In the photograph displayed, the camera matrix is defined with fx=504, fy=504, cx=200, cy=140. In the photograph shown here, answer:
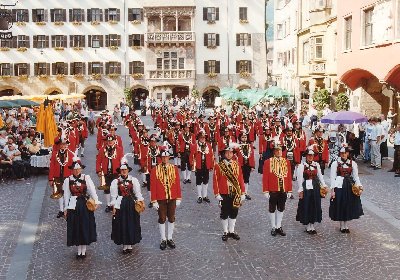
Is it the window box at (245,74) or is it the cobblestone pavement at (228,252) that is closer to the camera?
the cobblestone pavement at (228,252)

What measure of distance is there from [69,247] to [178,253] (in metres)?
2.40

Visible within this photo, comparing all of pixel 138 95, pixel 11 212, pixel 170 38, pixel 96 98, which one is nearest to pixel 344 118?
pixel 11 212

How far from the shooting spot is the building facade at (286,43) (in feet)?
147

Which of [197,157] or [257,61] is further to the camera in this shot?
[257,61]

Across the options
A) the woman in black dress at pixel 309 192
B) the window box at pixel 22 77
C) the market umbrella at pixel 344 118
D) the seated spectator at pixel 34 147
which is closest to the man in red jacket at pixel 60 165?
the woman in black dress at pixel 309 192

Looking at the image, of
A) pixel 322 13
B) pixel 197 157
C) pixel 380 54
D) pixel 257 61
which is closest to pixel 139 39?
pixel 257 61

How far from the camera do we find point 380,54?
23.7 m

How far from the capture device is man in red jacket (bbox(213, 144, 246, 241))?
11.0 meters

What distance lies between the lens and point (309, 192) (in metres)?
11.5

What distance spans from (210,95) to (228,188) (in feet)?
147

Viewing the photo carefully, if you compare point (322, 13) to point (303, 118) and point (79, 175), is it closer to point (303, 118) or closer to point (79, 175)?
point (303, 118)

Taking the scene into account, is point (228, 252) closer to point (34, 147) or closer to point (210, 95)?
point (34, 147)

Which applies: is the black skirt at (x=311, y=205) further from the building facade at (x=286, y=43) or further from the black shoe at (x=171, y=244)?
the building facade at (x=286, y=43)

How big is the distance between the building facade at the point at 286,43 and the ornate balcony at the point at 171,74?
9339mm
